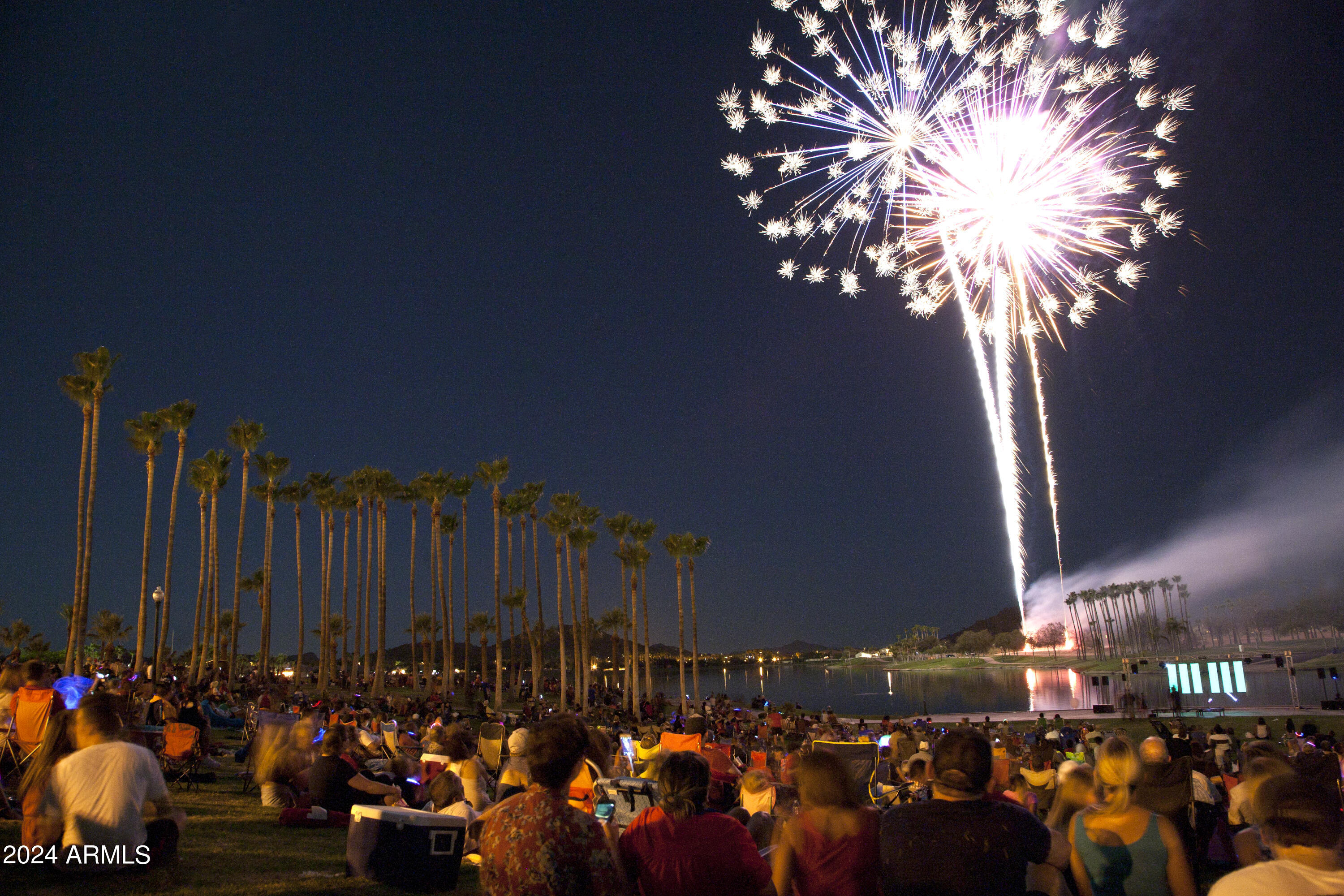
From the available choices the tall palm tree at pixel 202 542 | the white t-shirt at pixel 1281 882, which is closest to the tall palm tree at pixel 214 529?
the tall palm tree at pixel 202 542

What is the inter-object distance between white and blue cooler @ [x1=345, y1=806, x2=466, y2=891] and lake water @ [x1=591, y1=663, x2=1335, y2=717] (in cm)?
3659

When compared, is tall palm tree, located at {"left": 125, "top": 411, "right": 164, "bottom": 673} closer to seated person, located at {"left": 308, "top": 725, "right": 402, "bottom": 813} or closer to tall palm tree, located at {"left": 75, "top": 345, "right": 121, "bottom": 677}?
tall palm tree, located at {"left": 75, "top": 345, "right": 121, "bottom": 677}

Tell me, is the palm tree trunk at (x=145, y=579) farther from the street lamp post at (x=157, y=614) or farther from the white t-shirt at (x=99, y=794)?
the white t-shirt at (x=99, y=794)

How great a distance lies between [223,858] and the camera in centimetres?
604

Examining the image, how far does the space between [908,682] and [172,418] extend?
456 feet

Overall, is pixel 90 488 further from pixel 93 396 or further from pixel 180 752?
pixel 180 752

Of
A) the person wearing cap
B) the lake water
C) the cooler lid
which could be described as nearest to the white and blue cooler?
the cooler lid

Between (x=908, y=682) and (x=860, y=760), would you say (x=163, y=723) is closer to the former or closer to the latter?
(x=860, y=760)

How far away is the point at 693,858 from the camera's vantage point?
3207mm

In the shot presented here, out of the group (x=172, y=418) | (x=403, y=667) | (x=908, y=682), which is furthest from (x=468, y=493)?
(x=908, y=682)

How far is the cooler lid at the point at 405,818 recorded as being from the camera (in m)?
5.76

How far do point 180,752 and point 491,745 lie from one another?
377cm

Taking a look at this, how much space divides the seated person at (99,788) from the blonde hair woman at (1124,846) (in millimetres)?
4840

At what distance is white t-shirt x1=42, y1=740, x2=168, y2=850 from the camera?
4305 millimetres
